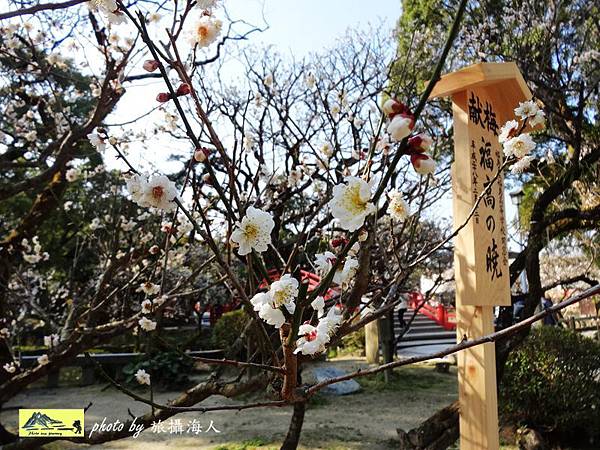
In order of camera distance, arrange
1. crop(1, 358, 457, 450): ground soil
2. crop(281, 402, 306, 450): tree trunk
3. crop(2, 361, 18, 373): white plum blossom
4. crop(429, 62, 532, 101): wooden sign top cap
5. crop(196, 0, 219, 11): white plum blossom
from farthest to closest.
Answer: crop(1, 358, 457, 450): ground soil
crop(2, 361, 18, 373): white plum blossom
crop(281, 402, 306, 450): tree trunk
crop(429, 62, 532, 101): wooden sign top cap
crop(196, 0, 219, 11): white plum blossom

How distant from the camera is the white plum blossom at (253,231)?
97 centimetres

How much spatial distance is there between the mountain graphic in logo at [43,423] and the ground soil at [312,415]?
175 centimetres

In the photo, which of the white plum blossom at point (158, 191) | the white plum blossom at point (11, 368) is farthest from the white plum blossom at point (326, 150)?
the white plum blossom at point (11, 368)

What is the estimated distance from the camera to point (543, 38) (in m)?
5.25

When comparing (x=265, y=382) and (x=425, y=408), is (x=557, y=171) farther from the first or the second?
(x=265, y=382)

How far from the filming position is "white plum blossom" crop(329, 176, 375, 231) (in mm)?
825

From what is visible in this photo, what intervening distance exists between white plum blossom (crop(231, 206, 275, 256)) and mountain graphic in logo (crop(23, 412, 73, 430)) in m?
2.88

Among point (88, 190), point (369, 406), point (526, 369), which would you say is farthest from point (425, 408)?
point (88, 190)

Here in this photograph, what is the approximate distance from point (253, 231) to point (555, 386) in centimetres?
422

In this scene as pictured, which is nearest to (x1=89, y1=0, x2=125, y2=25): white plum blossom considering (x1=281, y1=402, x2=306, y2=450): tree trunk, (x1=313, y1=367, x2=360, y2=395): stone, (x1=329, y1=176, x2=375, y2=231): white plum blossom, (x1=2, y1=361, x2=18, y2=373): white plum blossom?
(x1=329, y1=176, x2=375, y2=231): white plum blossom

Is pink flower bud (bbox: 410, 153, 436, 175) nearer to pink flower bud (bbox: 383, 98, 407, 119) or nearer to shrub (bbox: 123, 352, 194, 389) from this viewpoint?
pink flower bud (bbox: 383, 98, 407, 119)

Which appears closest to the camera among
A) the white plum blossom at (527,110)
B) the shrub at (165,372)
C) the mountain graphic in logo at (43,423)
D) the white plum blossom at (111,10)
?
the white plum blossom at (111,10)

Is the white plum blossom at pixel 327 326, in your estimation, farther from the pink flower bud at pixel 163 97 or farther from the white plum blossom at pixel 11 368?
the white plum blossom at pixel 11 368

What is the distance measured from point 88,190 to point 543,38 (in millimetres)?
11725
